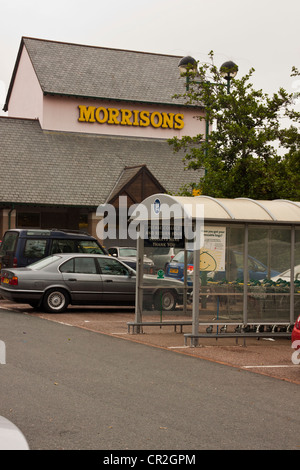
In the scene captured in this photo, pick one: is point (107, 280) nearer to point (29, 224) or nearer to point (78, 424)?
point (78, 424)

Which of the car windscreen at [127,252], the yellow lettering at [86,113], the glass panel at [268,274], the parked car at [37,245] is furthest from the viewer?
the yellow lettering at [86,113]

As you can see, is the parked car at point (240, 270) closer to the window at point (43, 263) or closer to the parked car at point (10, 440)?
the window at point (43, 263)

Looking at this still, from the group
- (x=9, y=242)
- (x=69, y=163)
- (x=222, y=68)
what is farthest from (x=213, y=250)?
(x=69, y=163)

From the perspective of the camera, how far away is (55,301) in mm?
18109

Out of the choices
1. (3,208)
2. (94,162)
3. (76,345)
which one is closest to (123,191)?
(94,162)

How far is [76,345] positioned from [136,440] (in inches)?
→ 251

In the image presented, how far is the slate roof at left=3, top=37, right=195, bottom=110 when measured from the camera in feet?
141

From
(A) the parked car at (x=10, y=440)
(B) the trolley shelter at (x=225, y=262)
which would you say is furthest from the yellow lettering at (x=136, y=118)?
(A) the parked car at (x=10, y=440)

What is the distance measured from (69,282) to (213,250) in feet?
19.2

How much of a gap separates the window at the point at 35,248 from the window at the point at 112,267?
2326 mm

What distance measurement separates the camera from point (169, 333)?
15242 mm

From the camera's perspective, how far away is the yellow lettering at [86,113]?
42594 millimetres

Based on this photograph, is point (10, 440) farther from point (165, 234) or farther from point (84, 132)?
point (84, 132)

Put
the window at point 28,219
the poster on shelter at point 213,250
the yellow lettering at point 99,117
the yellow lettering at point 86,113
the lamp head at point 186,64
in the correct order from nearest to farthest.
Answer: the poster on shelter at point 213,250 → the lamp head at point 186,64 → the window at point 28,219 → the yellow lettering at point 86,113 → the yellow lettering at point 99,117
